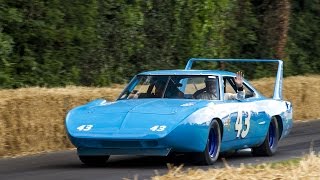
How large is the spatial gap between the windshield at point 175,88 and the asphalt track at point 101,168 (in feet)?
3.06

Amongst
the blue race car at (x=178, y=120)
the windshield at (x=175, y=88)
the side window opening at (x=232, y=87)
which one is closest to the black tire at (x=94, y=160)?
the blue race car at (x=178, y=120)

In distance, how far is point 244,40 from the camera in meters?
25.0

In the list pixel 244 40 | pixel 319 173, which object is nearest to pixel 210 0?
pixel 244 40

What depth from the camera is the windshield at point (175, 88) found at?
1273cm

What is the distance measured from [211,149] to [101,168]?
152 cm

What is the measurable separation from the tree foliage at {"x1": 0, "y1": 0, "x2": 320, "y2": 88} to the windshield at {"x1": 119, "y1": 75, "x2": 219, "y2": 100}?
4.46m

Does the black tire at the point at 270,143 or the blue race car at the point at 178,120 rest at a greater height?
the blue race car at the point at 178,120

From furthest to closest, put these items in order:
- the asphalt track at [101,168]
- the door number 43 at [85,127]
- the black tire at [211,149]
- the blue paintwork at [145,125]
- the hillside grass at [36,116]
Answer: the hillside grass at [36,116], the black tire at [211,149], the door number 43 at [85,127], the blue paintwork at [145,125], the asphalt track at [101,168]

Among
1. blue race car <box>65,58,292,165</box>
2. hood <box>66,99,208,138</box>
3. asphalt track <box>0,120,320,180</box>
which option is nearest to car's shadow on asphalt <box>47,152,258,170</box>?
asphalt track <box>0,120,320,180</box>

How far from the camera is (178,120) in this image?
11.4 meters

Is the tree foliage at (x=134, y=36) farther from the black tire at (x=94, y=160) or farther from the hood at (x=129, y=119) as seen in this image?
the hood at (x=129, y=119)

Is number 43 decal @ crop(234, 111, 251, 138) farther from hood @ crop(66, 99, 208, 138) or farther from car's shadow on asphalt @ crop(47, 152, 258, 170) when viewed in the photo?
hood @ crop(66, 99, 208, 138)

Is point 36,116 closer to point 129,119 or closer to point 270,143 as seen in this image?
point 129,119

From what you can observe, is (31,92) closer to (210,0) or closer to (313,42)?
(210,0)
